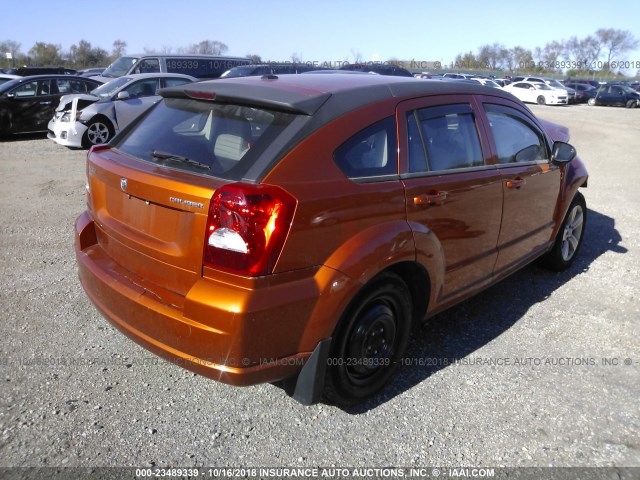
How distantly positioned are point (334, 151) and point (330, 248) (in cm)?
49

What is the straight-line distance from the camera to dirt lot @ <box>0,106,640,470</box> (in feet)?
8.81

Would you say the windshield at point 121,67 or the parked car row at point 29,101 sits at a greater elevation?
the windshield at point 121,67

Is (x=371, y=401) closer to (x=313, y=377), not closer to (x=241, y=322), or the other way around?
(x=313, y=377)

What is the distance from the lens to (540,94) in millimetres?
33875

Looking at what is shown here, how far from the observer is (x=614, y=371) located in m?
3.54

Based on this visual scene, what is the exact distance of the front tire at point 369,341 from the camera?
2.81m

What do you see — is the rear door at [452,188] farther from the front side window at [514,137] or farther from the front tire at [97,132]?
the front tire at [97,132]

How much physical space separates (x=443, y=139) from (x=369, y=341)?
1.32 metres

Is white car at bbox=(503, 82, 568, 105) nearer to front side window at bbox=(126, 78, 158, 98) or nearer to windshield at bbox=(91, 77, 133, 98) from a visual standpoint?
front side window at bbox=(126, 78, 158, 98)

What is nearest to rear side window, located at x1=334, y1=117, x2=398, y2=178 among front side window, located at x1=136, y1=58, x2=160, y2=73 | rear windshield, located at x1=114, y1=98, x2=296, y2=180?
rear windshield, located at x1=114, y1=98, x2=296, y2=180

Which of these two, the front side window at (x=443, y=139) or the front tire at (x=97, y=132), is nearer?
the front side window at (x=443, y=139)

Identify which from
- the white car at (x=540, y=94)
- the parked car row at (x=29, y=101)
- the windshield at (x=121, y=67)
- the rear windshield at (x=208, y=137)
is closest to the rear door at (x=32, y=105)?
the parked car row at (x=29, y=101)

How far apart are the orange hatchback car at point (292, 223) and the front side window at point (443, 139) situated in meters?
0.01

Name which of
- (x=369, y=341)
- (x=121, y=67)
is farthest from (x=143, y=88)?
(x=369, y=341)
